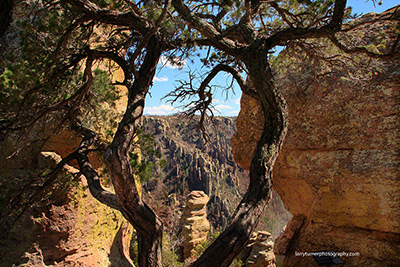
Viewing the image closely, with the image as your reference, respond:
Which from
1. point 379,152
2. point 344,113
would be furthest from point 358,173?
point 344,113

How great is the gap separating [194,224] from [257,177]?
43.7 ft

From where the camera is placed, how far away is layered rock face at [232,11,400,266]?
4.79 meters

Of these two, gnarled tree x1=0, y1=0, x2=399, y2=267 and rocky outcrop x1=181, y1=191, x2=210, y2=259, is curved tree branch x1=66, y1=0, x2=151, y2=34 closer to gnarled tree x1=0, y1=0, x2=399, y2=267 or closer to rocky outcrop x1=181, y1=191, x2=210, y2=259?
gnarled tree x1=0, y1=0, x2=399, y2=267

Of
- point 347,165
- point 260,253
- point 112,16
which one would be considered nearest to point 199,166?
point 260,253

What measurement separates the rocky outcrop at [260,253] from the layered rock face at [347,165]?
15.3 feet

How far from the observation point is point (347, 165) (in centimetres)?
506

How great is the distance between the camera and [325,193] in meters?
5.33

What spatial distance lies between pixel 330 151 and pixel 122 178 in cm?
435

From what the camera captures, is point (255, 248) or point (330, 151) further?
point (255, 248)

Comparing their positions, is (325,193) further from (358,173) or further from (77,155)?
(77,155)

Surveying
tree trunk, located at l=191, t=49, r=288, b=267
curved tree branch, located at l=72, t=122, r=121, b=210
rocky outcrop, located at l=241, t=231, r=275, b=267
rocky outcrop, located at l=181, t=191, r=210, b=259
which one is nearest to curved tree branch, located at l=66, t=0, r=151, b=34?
tree trunk, located at l=191, t=49, r=288, b=267

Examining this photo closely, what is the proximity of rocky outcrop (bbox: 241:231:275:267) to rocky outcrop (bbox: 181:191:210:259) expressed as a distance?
444 centimetres

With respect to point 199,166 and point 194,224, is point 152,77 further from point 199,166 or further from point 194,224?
point 199,166

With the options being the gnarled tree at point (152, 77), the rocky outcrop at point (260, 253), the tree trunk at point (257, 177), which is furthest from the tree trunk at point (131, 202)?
the rocky outcrop at point (260, 253)
